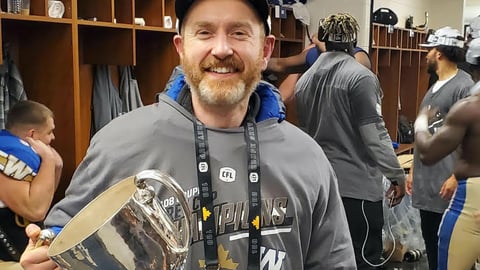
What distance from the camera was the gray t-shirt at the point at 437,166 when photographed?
310 cm

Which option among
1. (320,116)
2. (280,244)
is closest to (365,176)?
(320,116)

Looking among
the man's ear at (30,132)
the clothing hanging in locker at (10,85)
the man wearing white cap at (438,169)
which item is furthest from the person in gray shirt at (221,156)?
the man wearing white cap at (438,169)

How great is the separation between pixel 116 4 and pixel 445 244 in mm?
2063

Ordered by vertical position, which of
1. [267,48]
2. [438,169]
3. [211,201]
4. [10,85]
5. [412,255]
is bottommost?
[412,255]

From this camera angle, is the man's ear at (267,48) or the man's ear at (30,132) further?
the man's ear at (30,132)

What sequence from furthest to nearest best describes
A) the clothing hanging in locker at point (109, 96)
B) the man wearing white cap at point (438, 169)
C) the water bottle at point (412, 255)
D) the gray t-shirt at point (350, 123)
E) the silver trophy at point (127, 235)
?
1. the water bottle at point (412, 255)
2. the clothing hanging in locker at point (109, 96)
3. the man wearing white cap at point (438, 169)
4. the gray t-shirt at point (350, 123)
5. the silver trophy at point (127, 235)

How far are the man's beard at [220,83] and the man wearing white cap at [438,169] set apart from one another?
2099mm

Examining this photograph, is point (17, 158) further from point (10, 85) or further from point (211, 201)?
point (211, 201)

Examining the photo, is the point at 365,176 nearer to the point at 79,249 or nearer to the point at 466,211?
the point at 466,211

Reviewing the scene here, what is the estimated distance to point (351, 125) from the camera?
2930 millimetres

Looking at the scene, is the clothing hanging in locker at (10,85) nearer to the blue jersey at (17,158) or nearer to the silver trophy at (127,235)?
the blue jersey at (17,158)

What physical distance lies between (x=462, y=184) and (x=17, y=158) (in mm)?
1868

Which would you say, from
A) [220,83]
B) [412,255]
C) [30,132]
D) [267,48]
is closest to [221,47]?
[220,83]

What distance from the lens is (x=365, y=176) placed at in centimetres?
298
